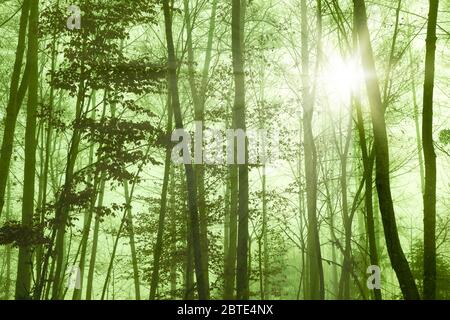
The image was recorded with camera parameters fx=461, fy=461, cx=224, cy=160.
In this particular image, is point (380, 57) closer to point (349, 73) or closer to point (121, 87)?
point (349, 73)

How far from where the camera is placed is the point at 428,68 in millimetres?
6281

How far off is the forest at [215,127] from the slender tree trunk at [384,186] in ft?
0.06

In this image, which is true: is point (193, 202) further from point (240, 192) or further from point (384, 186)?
point (384, 186)

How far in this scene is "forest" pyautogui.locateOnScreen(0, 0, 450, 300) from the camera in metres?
7.34

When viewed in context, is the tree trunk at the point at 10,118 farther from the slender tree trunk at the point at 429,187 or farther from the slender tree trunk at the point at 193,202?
the slender tree trunk at the point at 429,187

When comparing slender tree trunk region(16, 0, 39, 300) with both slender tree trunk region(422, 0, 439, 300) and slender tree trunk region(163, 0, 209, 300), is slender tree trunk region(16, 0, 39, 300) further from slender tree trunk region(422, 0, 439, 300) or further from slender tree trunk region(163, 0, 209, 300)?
slender tree trunk region(422, 0, 439, 300)

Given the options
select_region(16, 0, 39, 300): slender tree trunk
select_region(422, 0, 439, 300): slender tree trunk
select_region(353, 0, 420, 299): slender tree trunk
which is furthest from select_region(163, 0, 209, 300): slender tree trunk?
select_region(422, 0, 439, 300): slender tree trunk

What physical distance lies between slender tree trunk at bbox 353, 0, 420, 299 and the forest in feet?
0.06

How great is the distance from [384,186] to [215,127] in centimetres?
675

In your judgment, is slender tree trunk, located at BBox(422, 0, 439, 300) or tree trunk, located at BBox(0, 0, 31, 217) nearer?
slender tree trunk, located at BBox(422, 0, 439, 300)

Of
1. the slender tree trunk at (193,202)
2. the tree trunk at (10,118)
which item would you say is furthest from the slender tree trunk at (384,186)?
the tree trunk at (10,118)

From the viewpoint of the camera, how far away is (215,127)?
12.1 meters
